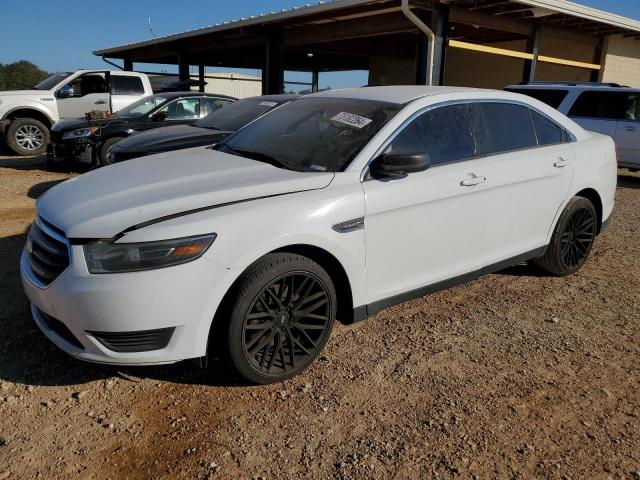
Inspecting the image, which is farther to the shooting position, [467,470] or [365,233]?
[365,233]

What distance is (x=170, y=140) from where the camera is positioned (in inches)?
273

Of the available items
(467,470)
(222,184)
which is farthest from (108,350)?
(467,470)

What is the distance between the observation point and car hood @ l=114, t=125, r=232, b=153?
270 inches

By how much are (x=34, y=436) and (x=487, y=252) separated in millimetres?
3015

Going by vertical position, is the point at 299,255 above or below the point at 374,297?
above

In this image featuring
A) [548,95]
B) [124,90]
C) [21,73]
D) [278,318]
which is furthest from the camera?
[21,73]

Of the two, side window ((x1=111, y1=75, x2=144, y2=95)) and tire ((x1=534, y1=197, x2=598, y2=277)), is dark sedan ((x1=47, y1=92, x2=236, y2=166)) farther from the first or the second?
tire ((x1=534, y1=197, x2=598, y2=277))

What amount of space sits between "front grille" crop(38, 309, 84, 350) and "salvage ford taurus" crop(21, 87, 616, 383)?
1 centimetres

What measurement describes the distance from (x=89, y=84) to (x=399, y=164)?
11.9 metres

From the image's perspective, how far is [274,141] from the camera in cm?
383

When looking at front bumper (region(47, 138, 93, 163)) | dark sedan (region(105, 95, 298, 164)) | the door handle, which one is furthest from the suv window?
front bumper (region(47, 138, 93, 163))

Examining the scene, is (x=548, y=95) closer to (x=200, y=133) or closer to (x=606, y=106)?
(x=606, y=106)

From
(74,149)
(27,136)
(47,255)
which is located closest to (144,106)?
(74,149)

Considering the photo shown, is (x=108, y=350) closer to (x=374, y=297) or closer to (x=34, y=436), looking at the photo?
(x=34, y=436)
